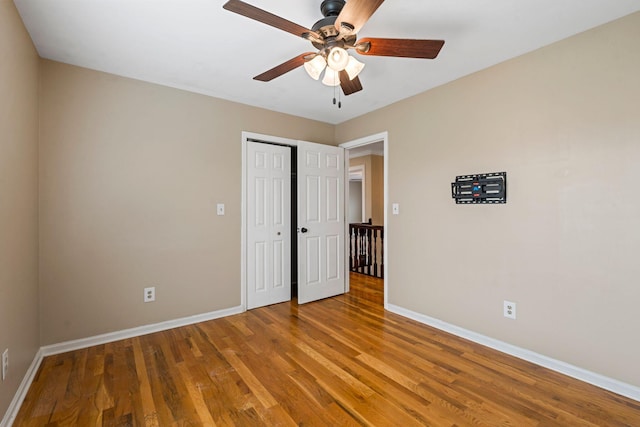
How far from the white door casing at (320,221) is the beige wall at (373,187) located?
2589 millimetres

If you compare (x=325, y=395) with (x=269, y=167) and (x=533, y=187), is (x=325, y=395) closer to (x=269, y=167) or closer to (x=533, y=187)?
(x=533, y=187)

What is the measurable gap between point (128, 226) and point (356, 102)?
2715 mm

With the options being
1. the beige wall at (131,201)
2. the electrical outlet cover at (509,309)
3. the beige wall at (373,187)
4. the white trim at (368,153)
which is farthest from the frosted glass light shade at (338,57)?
the beige wall at (373,187)

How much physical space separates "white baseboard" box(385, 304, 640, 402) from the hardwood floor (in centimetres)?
7

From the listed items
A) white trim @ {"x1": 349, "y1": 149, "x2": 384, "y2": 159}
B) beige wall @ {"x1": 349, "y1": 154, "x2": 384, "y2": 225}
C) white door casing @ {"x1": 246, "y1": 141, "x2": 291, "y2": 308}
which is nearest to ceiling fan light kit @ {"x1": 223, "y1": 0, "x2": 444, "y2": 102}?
white door casing @ {"x1": 246, "y1": 141, "x2": 291, "y2": 308}

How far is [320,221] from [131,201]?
7.00ft

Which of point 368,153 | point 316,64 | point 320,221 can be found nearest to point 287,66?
point 316,64

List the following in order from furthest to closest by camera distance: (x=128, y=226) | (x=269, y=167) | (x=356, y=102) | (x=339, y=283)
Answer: (x=339, y=283)
(x=269, y=167)
(x=356, y=102)
(x=128, y=226)

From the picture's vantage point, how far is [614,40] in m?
1.99

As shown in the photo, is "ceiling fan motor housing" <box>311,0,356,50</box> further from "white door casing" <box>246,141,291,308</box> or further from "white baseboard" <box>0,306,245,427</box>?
"white baseboard" <box>0,306,245,427</box>

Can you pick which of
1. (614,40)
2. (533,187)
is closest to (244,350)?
(533,187)

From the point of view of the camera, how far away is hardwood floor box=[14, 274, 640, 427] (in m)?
1.73

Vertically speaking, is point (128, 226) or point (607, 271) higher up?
point (128, 226)

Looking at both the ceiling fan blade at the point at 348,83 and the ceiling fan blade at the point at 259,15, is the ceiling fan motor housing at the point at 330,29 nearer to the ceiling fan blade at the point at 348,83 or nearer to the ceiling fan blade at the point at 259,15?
the ceiling fan blade at the point at 259,15
